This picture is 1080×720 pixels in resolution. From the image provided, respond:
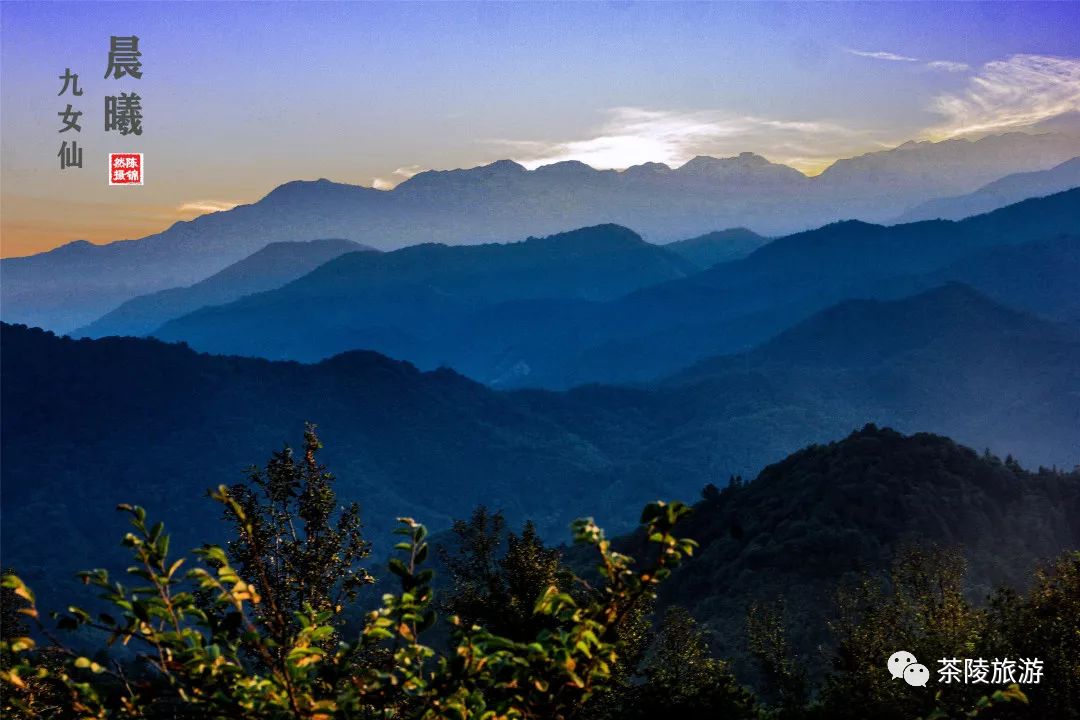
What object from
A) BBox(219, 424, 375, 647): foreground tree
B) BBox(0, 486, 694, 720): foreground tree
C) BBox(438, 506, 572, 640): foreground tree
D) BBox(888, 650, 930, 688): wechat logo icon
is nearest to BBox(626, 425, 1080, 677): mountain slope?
BBox(438, 506, 572, 640): foreground tree

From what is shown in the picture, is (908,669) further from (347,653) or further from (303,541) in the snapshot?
(347,653)

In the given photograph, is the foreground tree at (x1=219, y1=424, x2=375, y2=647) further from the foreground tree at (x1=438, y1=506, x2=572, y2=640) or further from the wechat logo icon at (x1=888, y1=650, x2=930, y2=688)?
the wechat logo icon at (x1=888, y1=650, x2=930, y2=688)

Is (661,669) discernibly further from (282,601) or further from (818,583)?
(818,583)

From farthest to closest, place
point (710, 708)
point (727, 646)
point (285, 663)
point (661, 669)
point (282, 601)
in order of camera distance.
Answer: point (727, 646)
point (661, 669)
point (710, 708)
point (282, 601)
point (285, 663)

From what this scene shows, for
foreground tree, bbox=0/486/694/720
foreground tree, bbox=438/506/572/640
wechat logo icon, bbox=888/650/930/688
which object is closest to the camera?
foreground tree, bbox=0/486/694/720

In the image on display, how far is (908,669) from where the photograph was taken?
33406mm

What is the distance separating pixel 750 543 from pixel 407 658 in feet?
454

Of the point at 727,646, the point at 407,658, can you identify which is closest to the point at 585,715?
the point at 407,658

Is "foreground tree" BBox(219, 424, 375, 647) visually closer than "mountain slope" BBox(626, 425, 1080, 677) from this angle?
Yes

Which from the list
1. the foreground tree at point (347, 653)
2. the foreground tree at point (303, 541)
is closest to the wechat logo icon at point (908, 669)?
the foreground tree at point (303, 541)

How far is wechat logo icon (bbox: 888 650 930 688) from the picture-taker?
32688 millimetres

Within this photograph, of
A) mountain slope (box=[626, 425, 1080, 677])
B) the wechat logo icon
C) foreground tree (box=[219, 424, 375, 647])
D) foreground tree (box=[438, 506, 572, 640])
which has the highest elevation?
foreground tree (box=[219, 424, 375, 647])

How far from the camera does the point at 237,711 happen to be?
8625 mm

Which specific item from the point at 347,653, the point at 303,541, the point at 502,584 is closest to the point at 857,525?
the point at 502,584
